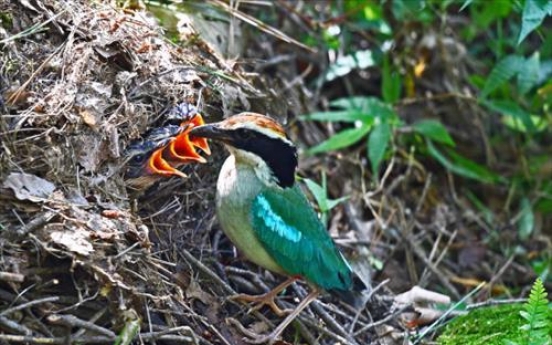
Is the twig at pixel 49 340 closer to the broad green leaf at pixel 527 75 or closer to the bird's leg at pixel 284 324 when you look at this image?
the bird's leg at pixel 284 324

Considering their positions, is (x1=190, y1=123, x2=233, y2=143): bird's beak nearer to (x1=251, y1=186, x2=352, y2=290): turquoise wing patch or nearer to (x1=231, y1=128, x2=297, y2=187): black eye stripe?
(x1=231, y1=128, x2=297, y2=187): black eye stripe

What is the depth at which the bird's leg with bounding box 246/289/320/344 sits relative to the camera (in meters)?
5.13

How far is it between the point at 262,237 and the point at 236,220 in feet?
0.51

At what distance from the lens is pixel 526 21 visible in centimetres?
573

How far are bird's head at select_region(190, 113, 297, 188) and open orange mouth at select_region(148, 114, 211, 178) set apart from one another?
0.14 metres

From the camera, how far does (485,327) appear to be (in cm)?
555

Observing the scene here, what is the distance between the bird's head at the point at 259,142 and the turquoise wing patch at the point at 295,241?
0.11 m

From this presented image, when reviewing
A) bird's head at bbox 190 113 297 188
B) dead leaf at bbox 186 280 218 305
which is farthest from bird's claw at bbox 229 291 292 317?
bird's head at bbox 190 113 297 188

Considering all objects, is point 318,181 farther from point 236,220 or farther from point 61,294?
point 61,294

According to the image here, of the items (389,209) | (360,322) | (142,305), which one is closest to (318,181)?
(389,209)

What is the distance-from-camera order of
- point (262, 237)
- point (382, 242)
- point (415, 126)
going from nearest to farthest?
point (262, 237) < point (382, 242) < point (415, 126)

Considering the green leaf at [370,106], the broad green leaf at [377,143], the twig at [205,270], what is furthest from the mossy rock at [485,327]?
the green leaf at [370,106]

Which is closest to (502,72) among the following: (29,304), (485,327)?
(485,327)

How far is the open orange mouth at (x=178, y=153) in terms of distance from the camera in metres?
5.23
